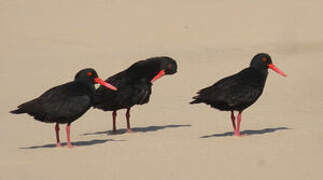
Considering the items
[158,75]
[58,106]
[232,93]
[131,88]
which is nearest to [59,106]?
[58,106]

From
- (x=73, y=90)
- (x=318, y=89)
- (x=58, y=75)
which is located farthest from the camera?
(x=58, y=75)

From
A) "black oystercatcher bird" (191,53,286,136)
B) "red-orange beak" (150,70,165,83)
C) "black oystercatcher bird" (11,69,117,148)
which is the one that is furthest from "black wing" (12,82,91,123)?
"red-orange beak" (150,70,165,83)

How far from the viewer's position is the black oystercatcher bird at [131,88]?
14445mm

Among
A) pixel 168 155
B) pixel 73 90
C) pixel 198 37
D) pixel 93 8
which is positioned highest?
pixel 93 8

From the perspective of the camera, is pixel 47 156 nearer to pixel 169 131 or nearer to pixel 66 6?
pixel 169 131

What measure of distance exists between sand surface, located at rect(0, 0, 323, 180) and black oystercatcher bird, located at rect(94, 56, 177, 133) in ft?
1.99

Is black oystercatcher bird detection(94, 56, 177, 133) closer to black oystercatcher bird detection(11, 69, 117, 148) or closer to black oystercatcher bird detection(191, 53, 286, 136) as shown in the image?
black oystercatcher bird detection(191, 53, 286, 136)

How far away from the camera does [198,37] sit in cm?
3050

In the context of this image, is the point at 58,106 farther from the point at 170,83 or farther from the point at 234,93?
the point at 170,83

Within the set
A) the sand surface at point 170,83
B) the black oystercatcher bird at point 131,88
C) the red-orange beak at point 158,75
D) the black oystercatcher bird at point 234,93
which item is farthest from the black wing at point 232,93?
the red-orange beak at point 158,75

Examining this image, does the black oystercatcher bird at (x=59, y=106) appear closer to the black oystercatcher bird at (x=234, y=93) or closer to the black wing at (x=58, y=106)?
the black wing at (x=58, y=106)

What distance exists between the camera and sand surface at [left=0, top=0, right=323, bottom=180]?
11023 mm

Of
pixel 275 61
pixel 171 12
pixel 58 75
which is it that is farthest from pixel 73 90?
pixel 171 12

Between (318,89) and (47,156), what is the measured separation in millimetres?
10018
